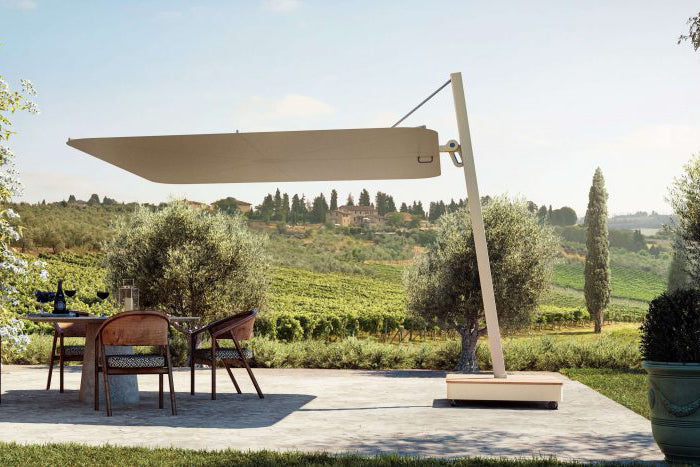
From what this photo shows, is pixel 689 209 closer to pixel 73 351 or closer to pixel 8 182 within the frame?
pixel 73 351

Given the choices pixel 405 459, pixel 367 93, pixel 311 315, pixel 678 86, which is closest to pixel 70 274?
pixel 311 315

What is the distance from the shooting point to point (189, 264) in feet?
40.8

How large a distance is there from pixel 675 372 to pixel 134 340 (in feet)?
13.3

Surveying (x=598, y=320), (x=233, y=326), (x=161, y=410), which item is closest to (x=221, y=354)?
(x=233, y=326)

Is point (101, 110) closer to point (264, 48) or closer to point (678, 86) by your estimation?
point (264, 48)

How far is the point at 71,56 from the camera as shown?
36.3ft

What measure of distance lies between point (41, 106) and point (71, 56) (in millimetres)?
2835

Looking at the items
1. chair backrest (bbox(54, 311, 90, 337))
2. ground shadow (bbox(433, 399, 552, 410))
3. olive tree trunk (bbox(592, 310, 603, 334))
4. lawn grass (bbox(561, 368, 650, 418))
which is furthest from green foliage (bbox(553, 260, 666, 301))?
chair backrest (bbox(54, 311, 90, 337))

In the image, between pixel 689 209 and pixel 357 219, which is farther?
pixel 357 219

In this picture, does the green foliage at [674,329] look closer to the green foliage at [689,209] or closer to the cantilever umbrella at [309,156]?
the cantilever umbrella at [309,156]

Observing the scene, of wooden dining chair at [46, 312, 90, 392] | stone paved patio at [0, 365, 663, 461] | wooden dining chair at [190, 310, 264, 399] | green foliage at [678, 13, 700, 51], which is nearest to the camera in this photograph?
stone paved patio at [0, 365, 663, 461]

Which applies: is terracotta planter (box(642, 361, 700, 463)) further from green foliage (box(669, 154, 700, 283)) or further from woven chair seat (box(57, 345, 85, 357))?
green foliage (box(669, 154, 700, 283))

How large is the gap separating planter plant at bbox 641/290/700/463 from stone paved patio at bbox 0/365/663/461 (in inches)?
9.7

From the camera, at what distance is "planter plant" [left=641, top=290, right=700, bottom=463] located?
13.5 ft
